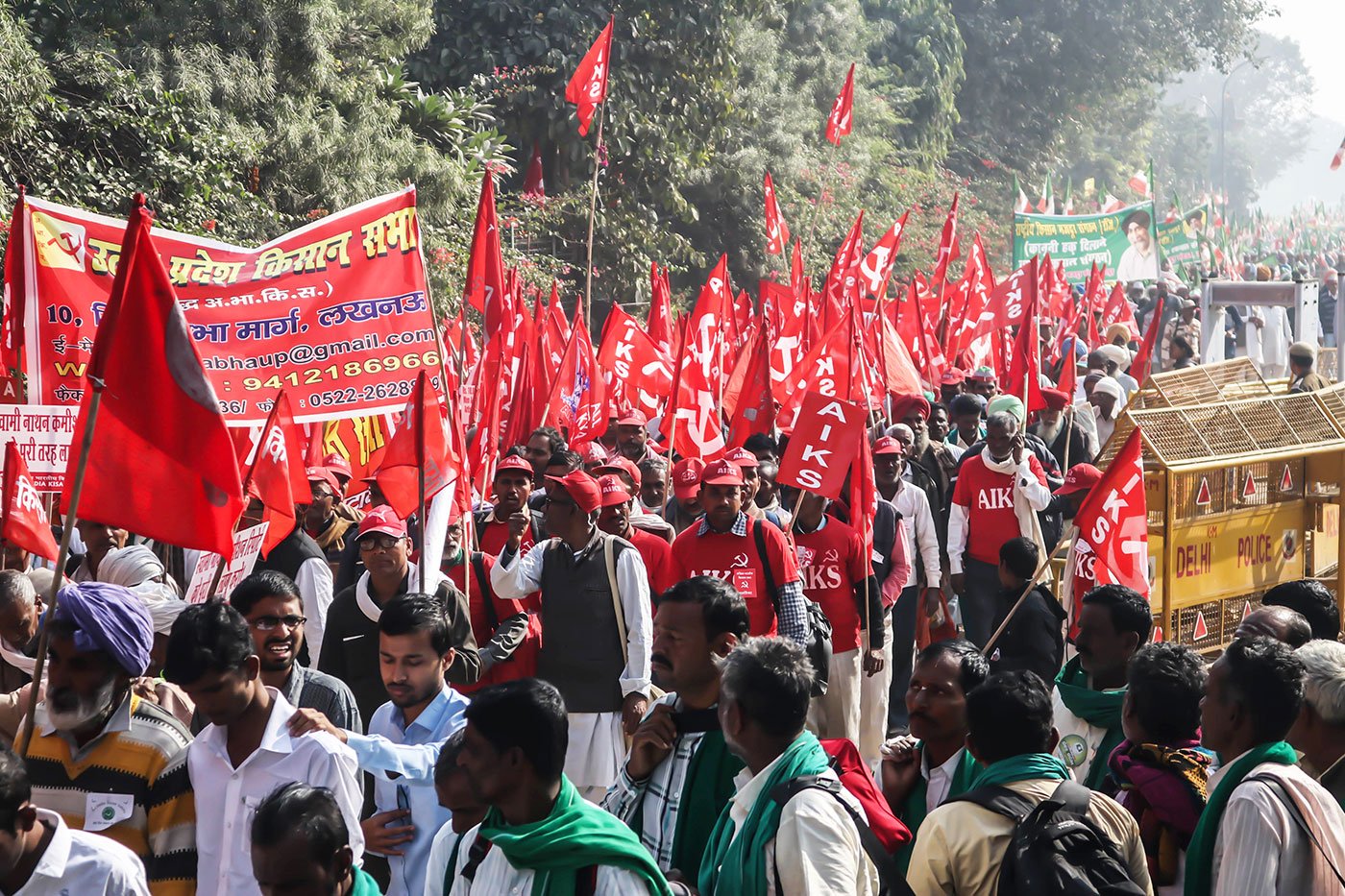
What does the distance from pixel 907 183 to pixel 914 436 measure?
27.7 metres

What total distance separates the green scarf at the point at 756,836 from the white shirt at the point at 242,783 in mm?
757

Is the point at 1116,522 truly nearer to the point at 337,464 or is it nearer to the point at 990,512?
the point at 990,512

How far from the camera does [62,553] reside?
142 inches

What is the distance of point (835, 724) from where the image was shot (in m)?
7.04

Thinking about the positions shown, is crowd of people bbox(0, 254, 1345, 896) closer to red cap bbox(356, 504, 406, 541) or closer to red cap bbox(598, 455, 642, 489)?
red cap bbox(356, 504, 406, 541)

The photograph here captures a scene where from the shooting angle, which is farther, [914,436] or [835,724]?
[914,436]

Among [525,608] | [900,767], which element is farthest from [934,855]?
[525,608]

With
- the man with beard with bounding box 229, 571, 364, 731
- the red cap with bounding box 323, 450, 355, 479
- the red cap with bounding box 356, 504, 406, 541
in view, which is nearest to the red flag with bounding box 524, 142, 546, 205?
the red cap with bounding box 323, 450, 355, 479

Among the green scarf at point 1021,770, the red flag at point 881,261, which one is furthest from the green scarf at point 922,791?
the red flag at point 881,261

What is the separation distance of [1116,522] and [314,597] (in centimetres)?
314

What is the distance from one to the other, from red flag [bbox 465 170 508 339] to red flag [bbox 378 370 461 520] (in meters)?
2.68

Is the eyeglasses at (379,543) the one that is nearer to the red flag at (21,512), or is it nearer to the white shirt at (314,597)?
the white shirt at (314,597)

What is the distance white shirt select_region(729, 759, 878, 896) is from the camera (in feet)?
9.60

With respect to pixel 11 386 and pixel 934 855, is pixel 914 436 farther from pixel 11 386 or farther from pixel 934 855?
pixel 934 855
